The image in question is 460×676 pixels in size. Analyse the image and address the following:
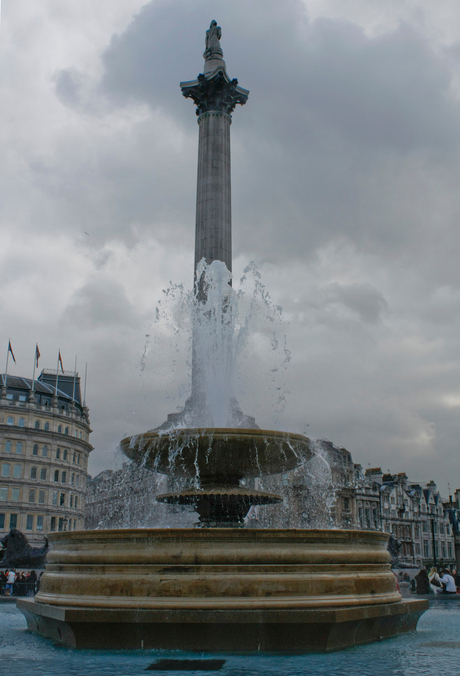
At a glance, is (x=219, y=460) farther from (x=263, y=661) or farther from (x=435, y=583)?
(x=435, y=583)

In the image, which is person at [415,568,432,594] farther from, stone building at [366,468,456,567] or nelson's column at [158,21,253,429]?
stone building at [366,468,456,567]

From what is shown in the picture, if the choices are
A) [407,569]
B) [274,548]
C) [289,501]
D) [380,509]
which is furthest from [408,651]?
[380,509]

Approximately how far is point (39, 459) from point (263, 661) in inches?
2348

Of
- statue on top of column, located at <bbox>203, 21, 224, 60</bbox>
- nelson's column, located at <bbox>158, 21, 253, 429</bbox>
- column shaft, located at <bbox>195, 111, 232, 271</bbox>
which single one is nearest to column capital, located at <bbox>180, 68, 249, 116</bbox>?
nelson's column, located at <bbox>158, 21, 253, 429</bbox>

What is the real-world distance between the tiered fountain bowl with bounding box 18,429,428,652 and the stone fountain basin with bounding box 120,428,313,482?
7.49 feet

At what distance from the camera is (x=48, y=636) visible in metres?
7.64

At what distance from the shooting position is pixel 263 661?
6113 millimetres

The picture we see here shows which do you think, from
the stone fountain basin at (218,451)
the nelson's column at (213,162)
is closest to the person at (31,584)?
the nelson's column at (213,162)

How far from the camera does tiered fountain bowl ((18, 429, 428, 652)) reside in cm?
656

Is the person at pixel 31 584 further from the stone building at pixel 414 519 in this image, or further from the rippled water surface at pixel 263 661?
the stone building at pixel 414 519

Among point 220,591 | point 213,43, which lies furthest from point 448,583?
point 213,43

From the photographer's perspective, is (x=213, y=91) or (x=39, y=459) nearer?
(x=213, y=91)

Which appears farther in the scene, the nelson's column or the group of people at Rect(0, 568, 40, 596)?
the nelson's column

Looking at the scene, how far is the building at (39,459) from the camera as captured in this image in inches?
2339
